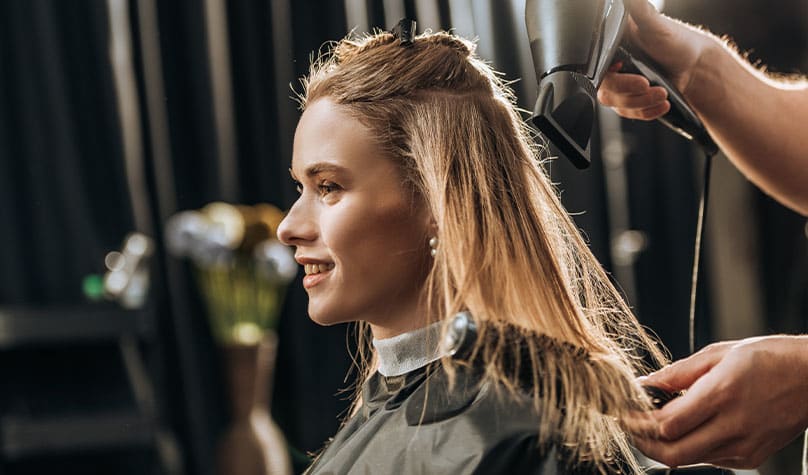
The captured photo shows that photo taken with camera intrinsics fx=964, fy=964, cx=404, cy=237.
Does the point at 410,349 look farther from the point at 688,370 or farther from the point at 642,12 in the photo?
the point at 642,12

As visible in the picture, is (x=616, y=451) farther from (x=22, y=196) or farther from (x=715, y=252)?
(x=715, y=252)

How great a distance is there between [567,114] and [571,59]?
0.06m

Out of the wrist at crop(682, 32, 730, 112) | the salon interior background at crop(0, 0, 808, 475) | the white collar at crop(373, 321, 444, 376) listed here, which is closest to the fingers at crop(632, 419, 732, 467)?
the white collar at crop(373, 321, 444, 376)

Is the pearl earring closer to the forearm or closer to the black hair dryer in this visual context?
the black hair dryer

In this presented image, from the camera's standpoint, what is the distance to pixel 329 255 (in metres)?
0.91

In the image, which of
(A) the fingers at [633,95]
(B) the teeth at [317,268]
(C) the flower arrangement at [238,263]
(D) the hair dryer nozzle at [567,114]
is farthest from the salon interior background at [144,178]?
(D) the hair dryer nozzle at [567,114]

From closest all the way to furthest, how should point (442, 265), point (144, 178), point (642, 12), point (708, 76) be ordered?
point (442, 265) < point (642, 12) < point (708, 76) < point (144, 178)

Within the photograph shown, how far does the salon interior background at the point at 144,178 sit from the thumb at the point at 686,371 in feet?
5.18

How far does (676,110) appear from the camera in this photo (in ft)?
3.38

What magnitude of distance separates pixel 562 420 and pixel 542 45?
33 centimetres

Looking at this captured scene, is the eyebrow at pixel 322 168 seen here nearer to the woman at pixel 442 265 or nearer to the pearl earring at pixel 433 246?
the woman at pixel 442 265

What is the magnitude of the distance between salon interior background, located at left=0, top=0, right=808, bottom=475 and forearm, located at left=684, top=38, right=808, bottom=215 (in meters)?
1.46

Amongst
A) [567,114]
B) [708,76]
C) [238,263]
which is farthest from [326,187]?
[238,263]

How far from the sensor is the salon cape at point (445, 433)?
74cm
